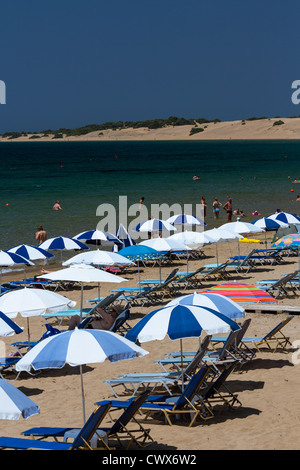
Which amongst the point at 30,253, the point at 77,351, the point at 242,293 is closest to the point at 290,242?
the point at 242,293

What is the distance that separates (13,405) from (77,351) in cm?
145

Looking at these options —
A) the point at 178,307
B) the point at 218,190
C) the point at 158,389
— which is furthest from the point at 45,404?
the point at 218,190

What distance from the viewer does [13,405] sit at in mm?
6543

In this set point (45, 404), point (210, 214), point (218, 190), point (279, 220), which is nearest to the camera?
point (45, 404)

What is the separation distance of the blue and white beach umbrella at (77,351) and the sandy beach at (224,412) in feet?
3.45

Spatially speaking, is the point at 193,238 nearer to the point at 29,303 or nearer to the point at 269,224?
the point at 269,224

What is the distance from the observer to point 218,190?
2169 inches

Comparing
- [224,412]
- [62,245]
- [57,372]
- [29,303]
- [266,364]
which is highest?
[29,303]

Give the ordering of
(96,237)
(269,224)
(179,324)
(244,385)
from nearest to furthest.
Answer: (179,324), (244,385), (96,237), (269,224)

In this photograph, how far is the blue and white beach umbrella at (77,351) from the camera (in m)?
7.84

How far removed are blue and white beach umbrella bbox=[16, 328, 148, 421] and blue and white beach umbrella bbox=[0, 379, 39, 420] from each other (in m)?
1.00
